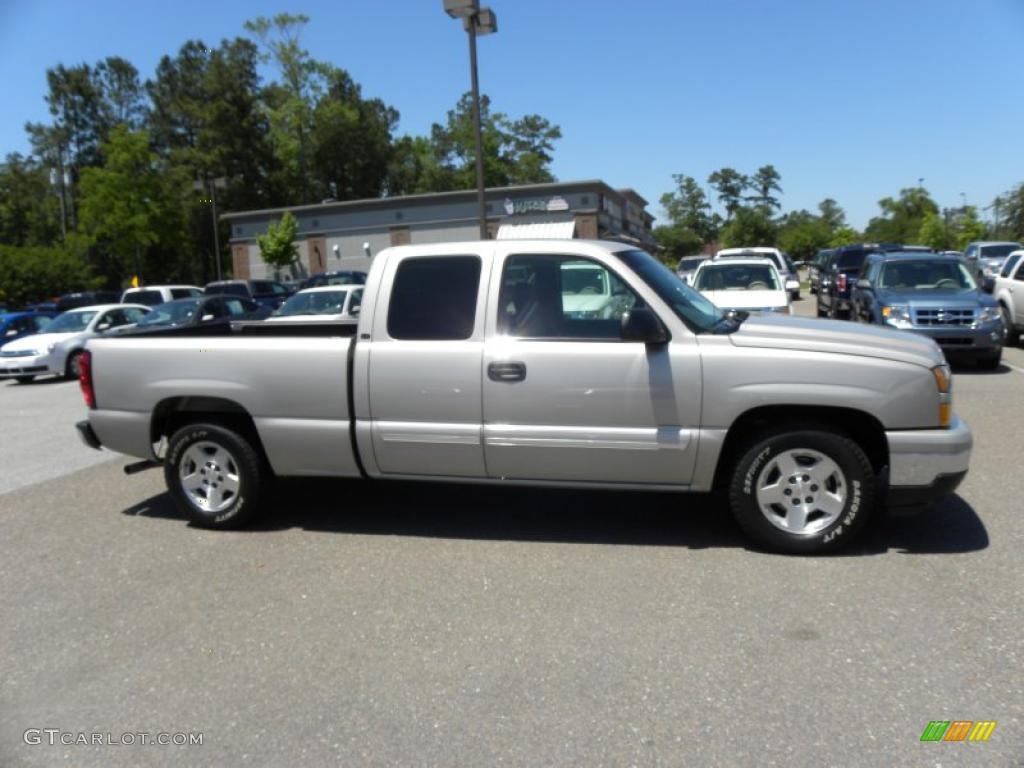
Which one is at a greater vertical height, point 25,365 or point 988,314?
point 988,314

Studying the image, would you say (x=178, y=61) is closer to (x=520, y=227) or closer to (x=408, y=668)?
(x=520, y=227)

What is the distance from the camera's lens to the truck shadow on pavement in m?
5.08

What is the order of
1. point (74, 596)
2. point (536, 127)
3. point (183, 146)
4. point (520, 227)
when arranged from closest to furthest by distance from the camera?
point (74, 596) → point (520, 227) → point (183, 146) → point (536, 127)

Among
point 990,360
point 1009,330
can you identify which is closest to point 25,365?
point 990,360

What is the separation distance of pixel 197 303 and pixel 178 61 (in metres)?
69.5

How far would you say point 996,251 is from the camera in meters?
27.6

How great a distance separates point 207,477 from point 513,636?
2.91 meters

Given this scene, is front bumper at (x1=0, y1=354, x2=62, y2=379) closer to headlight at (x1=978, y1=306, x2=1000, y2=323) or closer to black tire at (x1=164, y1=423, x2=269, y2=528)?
black tire at (x1=164, y1=423, x2=269, y2=528)

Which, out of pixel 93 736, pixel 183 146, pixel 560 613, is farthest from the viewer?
pixel 183 146

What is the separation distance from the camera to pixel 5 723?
335 centimetres

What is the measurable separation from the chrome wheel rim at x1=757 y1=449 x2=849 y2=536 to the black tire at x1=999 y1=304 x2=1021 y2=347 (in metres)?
12.3

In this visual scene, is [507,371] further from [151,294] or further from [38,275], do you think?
[38,275]

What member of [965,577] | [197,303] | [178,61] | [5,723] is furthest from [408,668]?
[178,61]

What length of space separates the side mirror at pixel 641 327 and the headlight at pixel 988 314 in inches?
355
